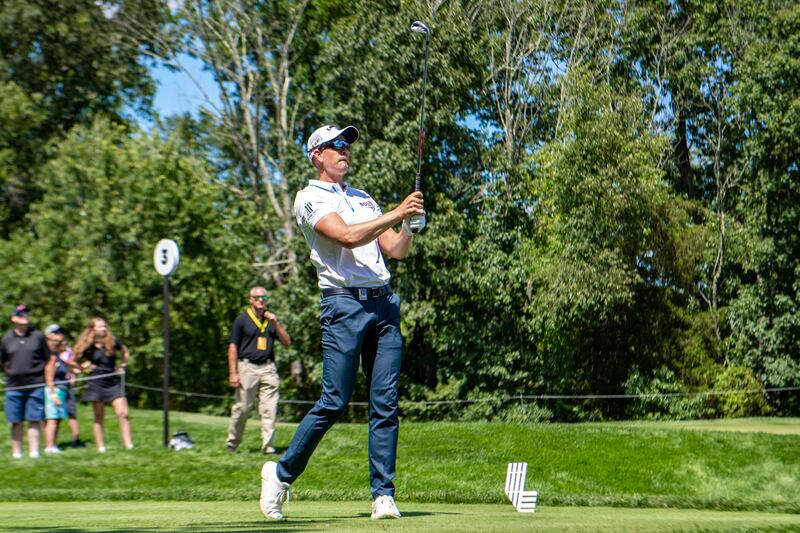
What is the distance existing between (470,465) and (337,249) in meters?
7.34

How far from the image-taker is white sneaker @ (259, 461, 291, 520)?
223 inches

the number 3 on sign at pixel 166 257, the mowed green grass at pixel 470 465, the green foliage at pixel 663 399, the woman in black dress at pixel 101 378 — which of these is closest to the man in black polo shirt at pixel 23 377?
the mowed green grass at pixel 470 465

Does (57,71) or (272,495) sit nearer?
(272,495)

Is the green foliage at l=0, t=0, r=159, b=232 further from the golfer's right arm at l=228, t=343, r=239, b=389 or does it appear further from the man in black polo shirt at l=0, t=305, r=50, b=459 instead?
the golfer's right arm at l=228, t=343, r=239, b=389

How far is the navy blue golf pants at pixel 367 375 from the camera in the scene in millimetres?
5730

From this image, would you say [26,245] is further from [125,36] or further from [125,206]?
[125,36]

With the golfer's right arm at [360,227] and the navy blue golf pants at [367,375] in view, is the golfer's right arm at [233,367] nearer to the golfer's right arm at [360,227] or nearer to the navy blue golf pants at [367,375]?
the navy blue golf pants at [367,375]

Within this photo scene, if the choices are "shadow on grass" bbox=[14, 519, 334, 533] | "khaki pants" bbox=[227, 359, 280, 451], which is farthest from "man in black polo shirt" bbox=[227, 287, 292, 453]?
"shadow on grass" bbox=[14, 519, 334, 533]

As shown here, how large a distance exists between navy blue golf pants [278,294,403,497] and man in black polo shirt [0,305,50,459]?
8542 millimetres

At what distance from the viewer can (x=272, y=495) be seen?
5.70 metres

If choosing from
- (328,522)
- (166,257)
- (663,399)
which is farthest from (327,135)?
(663,399)

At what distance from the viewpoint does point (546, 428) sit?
1544cm

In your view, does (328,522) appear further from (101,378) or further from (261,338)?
(101,378)

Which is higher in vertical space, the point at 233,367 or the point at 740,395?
the point at 233,367
